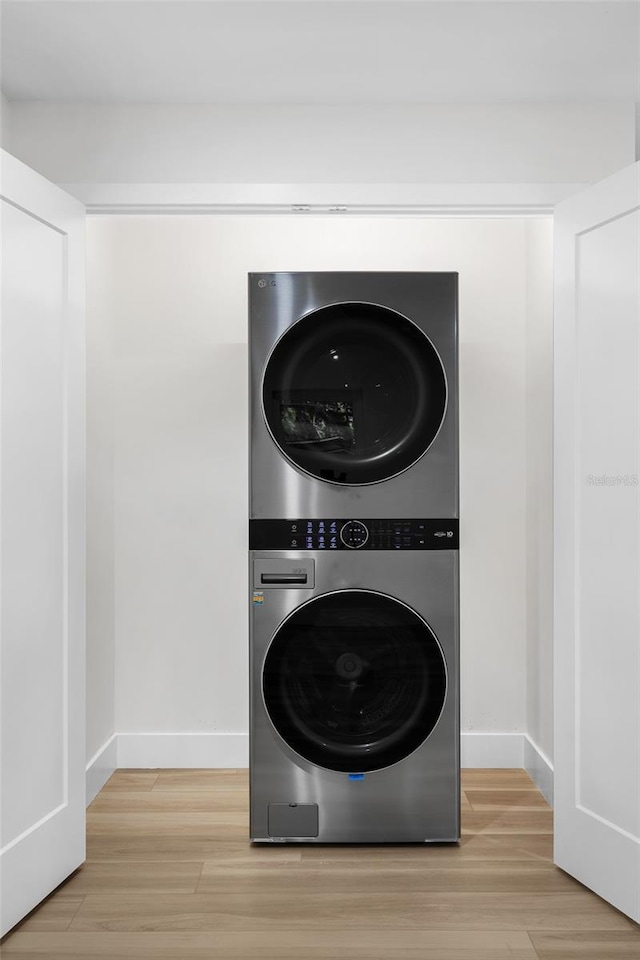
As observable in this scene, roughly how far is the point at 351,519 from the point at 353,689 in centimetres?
55

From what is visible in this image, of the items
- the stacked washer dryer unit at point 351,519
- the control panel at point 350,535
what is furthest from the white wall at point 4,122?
the control panel at point 350,535

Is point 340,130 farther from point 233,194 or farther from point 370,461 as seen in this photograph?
point 370,461

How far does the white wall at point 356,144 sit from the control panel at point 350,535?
3.66 ft

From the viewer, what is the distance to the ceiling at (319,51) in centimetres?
192

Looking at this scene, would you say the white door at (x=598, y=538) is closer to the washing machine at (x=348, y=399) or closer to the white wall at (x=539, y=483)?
the washing machine at (x=348, y=399)

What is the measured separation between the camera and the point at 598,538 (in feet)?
6.88

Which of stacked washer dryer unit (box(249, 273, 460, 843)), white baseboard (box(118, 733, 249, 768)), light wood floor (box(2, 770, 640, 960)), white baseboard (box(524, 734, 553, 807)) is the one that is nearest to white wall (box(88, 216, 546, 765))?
white baseboard (box(118, 733, 249, 768))

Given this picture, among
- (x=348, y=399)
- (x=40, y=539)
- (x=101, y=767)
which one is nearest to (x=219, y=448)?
(x=348, y=399)

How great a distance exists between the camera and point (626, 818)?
6.52 feet

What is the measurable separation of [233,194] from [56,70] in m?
0.63

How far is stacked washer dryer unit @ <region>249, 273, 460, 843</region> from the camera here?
2285 millimetres

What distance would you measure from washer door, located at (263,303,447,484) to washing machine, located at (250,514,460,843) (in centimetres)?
19

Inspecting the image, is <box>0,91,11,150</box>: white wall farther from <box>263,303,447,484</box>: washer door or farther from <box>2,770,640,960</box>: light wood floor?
<box>2,770,640,960</box>: light wood floor

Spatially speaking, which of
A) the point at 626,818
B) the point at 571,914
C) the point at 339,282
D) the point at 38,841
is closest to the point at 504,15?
the point at 339,282
